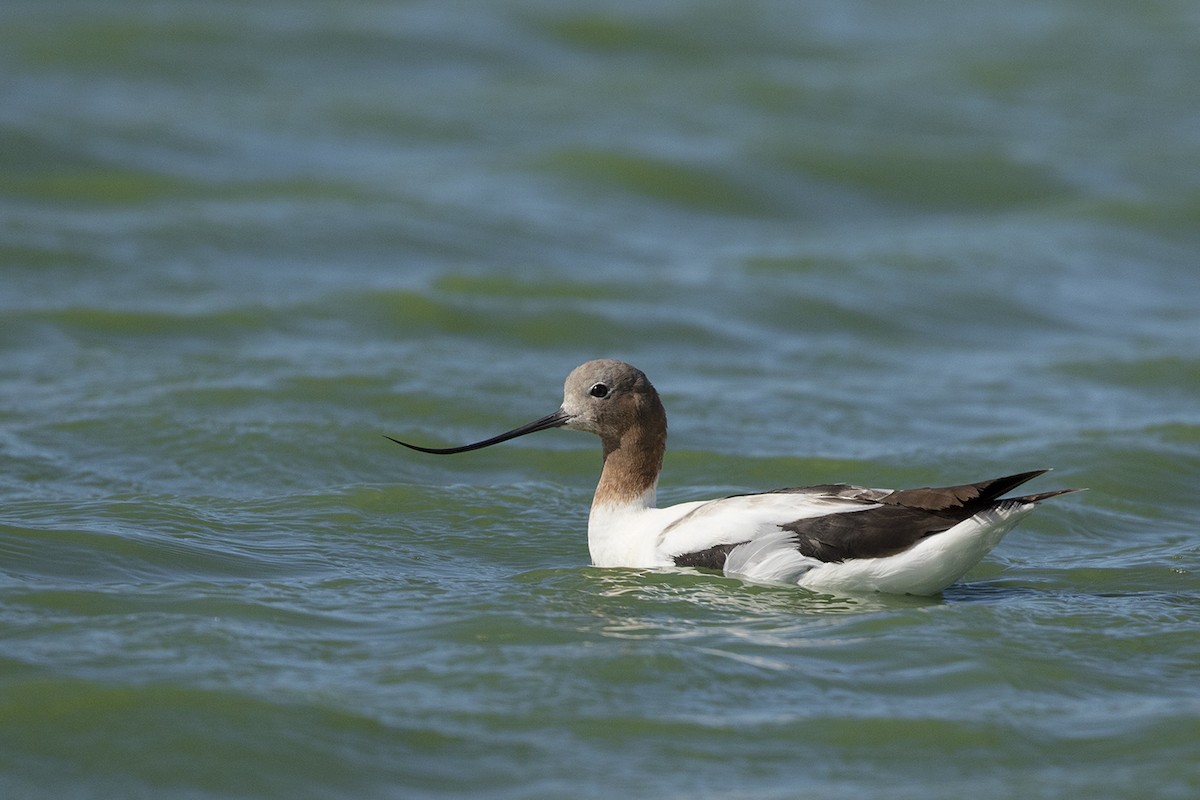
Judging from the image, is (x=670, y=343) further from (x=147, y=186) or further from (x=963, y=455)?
(x=147, y=186)

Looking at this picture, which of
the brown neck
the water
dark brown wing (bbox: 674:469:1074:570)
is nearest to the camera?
the water

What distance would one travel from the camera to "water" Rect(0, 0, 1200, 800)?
6.52m

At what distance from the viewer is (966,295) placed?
50.7ft

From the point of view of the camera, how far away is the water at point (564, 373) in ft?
21.4

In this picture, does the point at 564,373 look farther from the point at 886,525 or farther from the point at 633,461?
the point at 886,525

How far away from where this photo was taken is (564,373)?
12.9m

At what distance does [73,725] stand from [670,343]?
7.97 m

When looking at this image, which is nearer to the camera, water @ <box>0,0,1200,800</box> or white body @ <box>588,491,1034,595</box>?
water @ <box>0,0,1200,800</box>

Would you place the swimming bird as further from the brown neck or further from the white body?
the brown neck

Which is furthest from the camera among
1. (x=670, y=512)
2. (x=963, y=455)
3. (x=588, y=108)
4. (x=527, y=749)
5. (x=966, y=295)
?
(x=588, y=108)

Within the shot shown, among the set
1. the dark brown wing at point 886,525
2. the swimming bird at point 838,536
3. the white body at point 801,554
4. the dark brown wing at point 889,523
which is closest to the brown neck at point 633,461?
the swimming bird at point 838,536

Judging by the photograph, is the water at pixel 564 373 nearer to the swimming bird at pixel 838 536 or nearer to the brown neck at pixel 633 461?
the swimming bird at pixel 838 536

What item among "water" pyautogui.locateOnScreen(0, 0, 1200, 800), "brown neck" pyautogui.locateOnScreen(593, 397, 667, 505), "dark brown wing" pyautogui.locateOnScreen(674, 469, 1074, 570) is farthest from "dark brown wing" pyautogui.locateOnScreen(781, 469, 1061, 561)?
"brown neck" pyautogui.locateOnScreen(593, 397, 667, 505)

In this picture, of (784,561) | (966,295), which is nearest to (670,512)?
(784,561)
